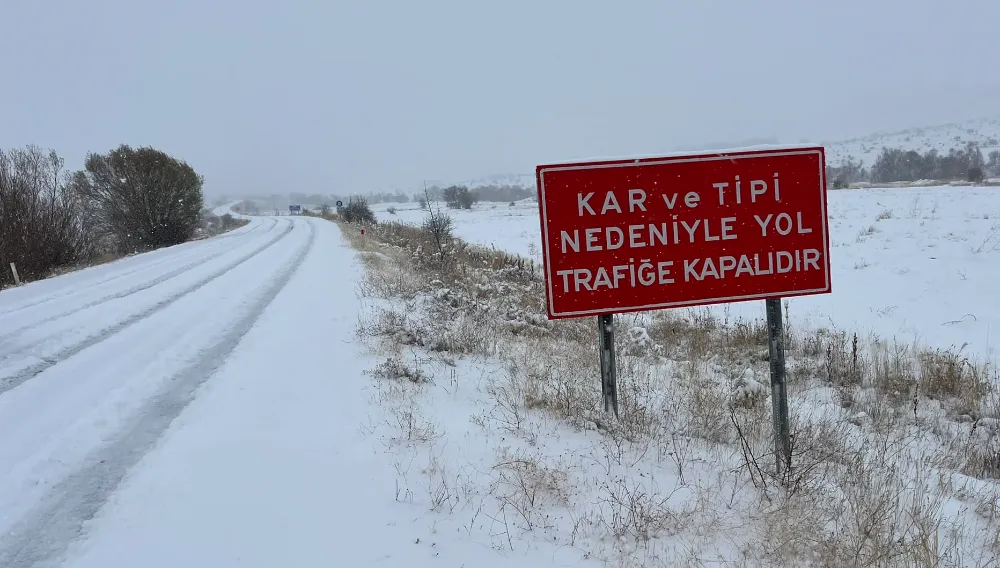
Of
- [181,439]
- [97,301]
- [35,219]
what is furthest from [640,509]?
[35,219]

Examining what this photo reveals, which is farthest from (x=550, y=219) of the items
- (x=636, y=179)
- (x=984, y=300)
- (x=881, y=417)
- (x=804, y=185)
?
(x=984, y=300)

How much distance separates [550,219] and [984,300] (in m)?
11.7

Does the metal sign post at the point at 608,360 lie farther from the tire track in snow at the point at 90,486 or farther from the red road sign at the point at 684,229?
the tire track in snow at the point at 90,486

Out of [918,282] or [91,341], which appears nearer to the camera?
[91,341]

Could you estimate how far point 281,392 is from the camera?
17.0 ft

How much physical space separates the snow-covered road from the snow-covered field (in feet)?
26.4

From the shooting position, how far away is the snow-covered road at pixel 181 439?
9.49 feet

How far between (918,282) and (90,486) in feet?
52.0

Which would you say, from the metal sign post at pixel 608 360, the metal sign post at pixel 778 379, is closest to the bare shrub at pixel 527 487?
the metal sign post at pixel 608 360

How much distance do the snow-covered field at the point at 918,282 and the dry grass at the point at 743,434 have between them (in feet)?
5.55

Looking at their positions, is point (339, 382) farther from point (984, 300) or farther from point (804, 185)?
point (984, 300)

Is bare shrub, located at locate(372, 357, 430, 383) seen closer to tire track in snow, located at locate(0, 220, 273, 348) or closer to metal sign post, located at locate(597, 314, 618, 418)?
metal sign post, located at locate(597, 314, 618, 418)

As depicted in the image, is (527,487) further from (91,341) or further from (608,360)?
(91,341)

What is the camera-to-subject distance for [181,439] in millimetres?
4109
